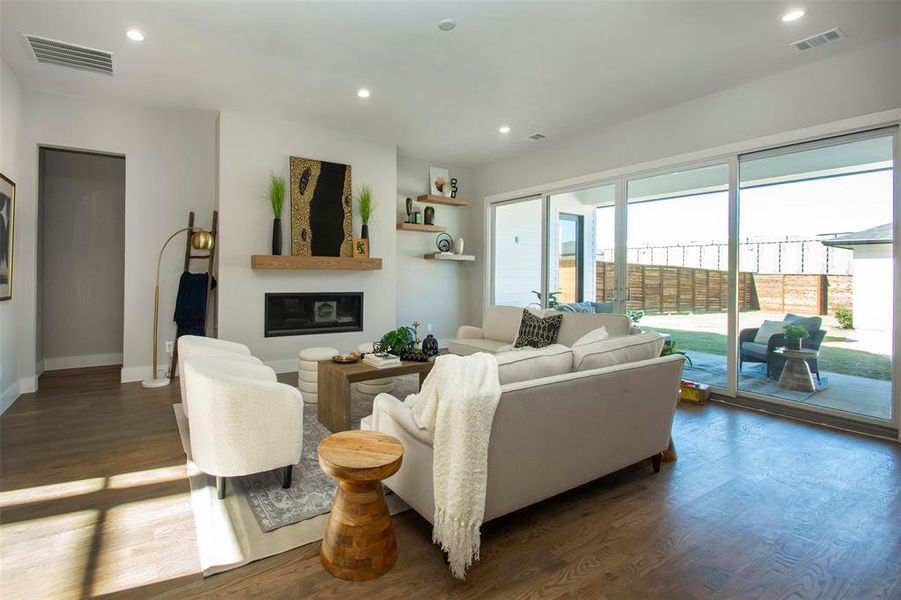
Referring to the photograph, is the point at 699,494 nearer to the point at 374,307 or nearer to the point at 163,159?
the point at 374,307

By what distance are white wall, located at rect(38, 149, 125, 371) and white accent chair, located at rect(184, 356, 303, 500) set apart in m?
4.36

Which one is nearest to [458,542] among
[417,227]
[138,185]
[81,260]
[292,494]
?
[292,494]

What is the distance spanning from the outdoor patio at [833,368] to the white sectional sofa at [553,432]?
2272 millimetres

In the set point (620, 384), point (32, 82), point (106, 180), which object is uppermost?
point (32, 82)

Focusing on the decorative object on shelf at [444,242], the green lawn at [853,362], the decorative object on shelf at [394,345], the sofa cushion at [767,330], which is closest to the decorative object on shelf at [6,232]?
the decorative object on shelf at [394,345]

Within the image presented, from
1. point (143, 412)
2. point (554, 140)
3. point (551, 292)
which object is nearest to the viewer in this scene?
point (143, 412)

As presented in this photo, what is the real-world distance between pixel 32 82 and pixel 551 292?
6012mm

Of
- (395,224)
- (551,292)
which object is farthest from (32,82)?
(551,292)

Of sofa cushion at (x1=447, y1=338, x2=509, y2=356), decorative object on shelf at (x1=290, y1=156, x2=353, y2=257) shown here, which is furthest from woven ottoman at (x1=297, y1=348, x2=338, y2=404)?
decorative object on shelf at (x1=290, y1=156, x2=353, y2=257)

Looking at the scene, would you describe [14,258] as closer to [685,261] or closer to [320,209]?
[320,209]

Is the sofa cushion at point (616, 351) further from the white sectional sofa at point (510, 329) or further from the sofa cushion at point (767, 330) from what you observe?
the sofa cushion at point (767, 330)

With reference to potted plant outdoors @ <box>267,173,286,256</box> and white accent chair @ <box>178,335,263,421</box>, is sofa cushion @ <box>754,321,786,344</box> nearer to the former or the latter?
white accent chair @ <box>178,335,263,421</box>

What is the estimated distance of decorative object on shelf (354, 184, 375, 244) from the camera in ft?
19.3

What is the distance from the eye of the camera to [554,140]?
597cm
